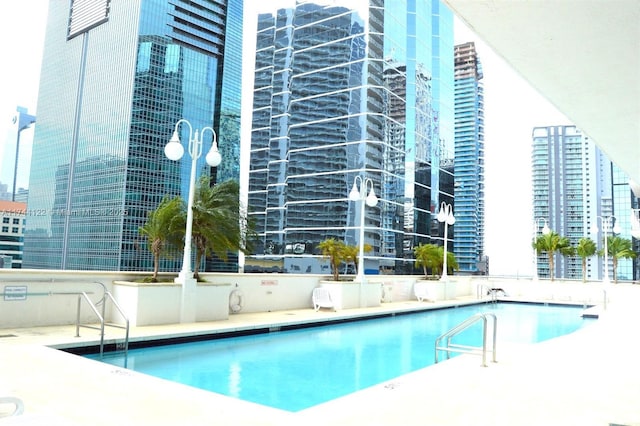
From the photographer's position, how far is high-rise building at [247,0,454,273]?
57.0m

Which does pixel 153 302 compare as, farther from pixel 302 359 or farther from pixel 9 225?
pixel 9 225

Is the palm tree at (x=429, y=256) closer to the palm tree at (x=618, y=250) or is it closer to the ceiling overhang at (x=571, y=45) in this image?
the palm tree at (x=618, y=250)

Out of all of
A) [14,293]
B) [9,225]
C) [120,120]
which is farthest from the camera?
[120,120]

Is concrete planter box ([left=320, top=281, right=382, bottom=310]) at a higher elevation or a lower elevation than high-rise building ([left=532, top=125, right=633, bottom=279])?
lower

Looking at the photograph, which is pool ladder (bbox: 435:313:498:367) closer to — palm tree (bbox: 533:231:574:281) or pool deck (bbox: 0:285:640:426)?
pool deck (bbox: 0:285:640:426)

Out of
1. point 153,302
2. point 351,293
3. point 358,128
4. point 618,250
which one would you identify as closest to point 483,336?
point 153,302

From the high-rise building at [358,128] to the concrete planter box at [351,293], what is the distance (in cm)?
4020

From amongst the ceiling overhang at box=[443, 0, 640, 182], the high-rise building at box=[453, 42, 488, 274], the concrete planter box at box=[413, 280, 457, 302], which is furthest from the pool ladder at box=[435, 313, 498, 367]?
the high-rise building at box=[453, 42, 488, 274]

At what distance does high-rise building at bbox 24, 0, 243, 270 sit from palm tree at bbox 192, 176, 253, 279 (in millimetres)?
51913

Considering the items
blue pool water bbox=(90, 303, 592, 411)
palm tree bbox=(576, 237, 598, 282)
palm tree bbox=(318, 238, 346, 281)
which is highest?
palm tree bbox=(576, 237, 598, 282)

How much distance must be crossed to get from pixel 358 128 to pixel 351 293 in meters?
44.0

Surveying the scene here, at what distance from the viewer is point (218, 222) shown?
1050 centimetres

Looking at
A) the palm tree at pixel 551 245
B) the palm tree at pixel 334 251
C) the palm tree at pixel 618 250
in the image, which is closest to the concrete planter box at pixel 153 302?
the palm tree at pixel 334 251

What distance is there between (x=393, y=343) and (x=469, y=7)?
27.0 ft
